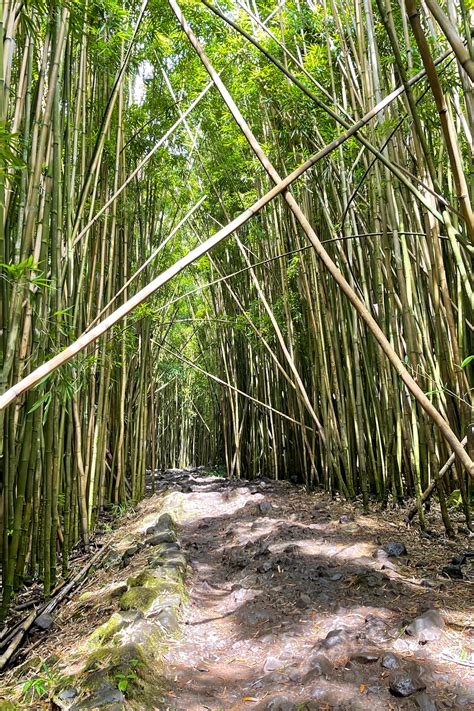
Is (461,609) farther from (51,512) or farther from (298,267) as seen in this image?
(298,267)

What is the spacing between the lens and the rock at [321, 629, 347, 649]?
4.68 feet

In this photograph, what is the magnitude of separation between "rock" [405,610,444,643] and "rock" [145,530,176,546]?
61.9 inches

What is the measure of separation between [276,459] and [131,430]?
172 centimetres

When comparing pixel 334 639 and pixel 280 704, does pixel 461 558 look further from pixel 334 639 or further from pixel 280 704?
pixel 280 704

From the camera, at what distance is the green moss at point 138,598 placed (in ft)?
6.00

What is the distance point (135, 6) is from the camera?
3.16 meters

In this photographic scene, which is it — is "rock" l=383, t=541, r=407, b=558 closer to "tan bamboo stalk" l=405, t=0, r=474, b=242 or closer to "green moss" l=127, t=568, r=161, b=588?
"green moss" l=127, t=568, r=161, b=588

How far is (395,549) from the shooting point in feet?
6.95

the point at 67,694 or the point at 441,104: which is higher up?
the point at 441,104

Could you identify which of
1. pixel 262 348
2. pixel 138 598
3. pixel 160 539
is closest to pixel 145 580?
pixel 138 598

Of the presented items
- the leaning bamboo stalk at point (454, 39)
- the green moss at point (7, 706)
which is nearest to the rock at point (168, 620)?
the green moss at point (7, 706)

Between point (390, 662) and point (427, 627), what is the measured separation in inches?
7.8

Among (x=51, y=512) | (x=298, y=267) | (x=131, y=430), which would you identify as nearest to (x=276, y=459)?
(x=131, y=430)

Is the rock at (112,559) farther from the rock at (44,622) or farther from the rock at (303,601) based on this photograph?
the rock at (303,601)
